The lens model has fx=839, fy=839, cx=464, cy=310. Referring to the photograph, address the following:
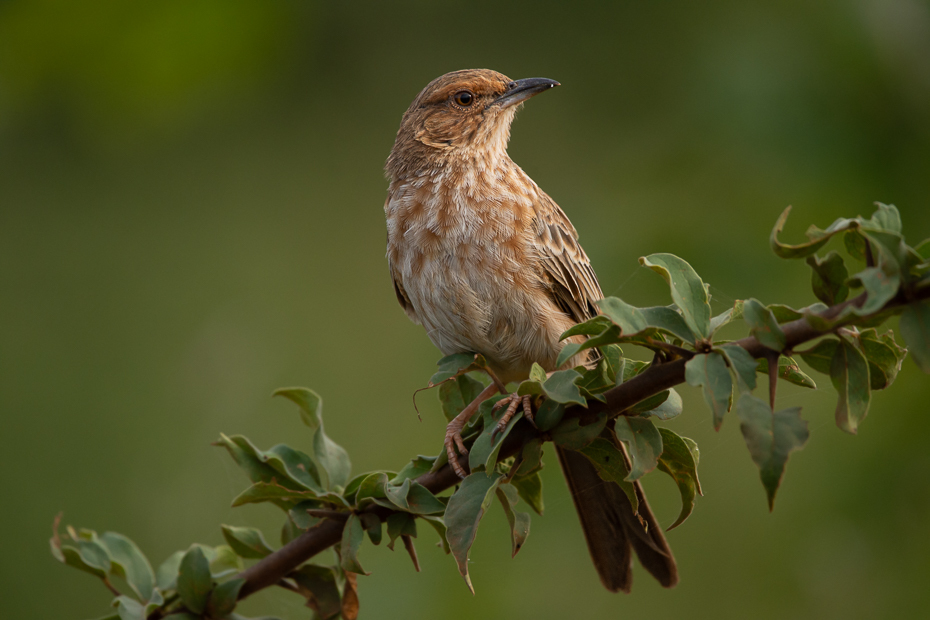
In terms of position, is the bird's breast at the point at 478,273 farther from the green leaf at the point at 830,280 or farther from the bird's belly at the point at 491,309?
the green leaf at the point at 830,280

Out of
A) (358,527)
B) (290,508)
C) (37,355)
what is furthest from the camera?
(37,355)

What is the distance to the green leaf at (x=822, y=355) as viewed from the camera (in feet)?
3.84

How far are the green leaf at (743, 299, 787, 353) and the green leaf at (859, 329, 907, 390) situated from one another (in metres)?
0.17

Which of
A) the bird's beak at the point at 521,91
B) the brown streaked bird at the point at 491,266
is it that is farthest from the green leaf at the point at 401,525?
the bird's beak at the point at 521,91

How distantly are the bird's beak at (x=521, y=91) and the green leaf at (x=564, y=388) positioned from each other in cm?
180

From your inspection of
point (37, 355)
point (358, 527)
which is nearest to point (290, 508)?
point (358, 527)

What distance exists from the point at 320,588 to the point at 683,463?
0.86 m

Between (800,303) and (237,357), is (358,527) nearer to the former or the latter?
(800,303)

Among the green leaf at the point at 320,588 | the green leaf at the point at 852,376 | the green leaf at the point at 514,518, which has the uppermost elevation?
the green leaf at the point at 852,376

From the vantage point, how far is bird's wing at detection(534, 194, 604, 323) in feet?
8.41

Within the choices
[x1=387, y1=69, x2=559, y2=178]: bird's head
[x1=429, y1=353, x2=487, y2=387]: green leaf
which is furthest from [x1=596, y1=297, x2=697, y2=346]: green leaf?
[x1=387, y1=69, x2=559, y2=178]: bird's head

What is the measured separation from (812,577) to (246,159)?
3843mm

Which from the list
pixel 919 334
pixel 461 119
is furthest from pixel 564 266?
pixel 919 334

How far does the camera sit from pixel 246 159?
509cm
